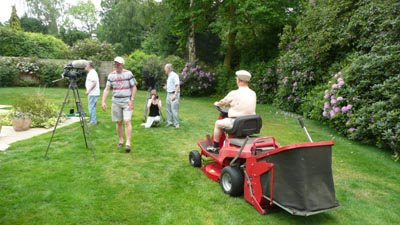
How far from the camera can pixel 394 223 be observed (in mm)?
3545

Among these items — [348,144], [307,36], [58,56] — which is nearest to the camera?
[348,144]

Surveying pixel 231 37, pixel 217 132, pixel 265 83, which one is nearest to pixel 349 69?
pixel 217 132

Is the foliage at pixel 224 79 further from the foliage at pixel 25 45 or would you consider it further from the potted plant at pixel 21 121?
the foliage at pixel 25 45

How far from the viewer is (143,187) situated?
14.2ft

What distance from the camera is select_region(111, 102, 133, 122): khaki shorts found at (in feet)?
19.2

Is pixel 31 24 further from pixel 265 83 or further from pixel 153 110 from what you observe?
pixel 153 110

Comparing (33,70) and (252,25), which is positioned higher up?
(252,25)

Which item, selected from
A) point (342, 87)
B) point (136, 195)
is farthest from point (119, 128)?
point (342, 87)

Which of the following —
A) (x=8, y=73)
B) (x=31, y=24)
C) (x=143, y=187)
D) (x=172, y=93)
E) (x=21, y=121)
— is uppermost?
(x=31, y=24)

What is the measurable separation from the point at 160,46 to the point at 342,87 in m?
17.5

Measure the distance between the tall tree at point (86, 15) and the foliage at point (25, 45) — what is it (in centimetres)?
3025

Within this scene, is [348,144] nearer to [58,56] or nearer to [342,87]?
[342,87]

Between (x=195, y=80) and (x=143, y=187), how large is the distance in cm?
1407

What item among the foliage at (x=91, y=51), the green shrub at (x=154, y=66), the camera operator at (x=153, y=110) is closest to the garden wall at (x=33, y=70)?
the foliage at (x=91, y=51)
